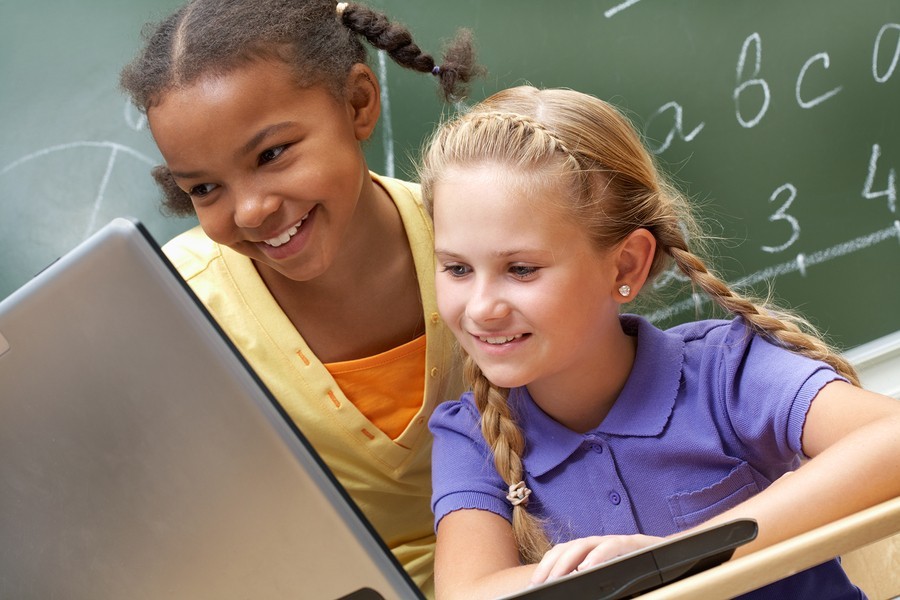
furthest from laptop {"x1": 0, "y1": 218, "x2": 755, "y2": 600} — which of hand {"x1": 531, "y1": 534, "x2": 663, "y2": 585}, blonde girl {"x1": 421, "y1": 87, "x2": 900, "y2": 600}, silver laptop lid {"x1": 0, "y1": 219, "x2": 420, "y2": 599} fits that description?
blonde girl {"x1": 421, "y1": 87, "x2": 900, "y2": 600}

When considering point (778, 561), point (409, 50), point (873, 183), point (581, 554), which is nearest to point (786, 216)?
point (873, 183)

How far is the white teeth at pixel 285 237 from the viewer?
3.11 feet

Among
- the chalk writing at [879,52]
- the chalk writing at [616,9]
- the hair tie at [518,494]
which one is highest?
the chalk writing at [616,9]

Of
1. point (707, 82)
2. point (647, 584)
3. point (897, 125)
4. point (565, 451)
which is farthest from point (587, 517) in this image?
point (897, 125)

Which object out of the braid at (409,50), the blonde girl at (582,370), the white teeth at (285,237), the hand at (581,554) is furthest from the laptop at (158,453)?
the braid at (409,50)

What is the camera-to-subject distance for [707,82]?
1435 mm

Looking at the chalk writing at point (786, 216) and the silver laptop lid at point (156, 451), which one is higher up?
the silver laptop lid at point (156, 451)

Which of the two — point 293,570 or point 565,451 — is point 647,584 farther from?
point 565,451

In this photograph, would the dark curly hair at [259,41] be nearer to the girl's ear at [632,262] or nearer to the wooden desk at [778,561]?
the girl's ear at [632,262]

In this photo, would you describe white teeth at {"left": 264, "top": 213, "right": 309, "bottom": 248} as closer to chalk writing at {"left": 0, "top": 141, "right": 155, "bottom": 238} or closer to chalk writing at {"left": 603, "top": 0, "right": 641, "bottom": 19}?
chalk writing at {"left": 0, "top": 141, "right": 155, "bottom": 238}

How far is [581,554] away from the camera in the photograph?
0.61 meters

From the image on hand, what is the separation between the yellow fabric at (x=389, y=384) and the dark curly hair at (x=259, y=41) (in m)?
0.28

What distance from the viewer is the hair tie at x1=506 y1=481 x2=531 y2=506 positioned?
817 mm

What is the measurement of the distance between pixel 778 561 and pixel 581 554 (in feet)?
0.55
